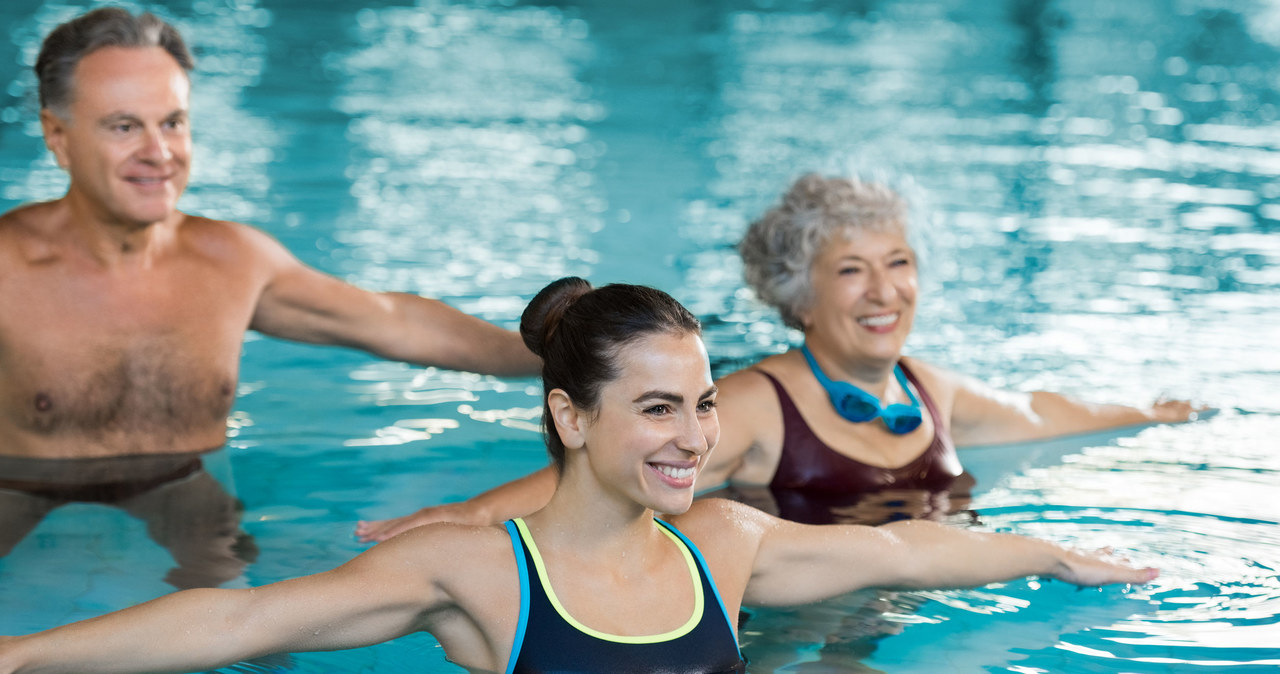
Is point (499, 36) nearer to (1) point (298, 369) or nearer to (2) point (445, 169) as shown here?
(2) point (445, 169)

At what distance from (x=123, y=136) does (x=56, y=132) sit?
0.74 ft

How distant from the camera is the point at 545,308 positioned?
3.00 metres

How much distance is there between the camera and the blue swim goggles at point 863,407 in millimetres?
4289

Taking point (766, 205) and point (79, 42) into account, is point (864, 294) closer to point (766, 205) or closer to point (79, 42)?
point (766, 205)

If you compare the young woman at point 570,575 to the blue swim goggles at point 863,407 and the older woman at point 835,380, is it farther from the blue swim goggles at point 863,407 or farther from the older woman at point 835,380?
the blue swim goggles at point 863,407

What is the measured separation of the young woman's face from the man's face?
186 centimetres

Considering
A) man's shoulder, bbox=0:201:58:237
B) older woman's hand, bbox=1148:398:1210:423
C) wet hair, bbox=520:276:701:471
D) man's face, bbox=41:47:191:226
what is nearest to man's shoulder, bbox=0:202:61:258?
man's shoulder, bbox=0:201:58:237

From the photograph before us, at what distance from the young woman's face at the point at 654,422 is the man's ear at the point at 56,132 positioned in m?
2.11

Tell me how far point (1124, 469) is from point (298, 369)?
11.2ft

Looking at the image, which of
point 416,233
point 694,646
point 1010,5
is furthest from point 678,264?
point 1010,5

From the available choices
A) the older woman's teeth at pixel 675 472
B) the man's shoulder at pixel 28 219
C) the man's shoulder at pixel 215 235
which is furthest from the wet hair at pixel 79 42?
the older woman's teeth at pixel 675 472

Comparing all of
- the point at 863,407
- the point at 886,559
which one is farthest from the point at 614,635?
the point at 863,407

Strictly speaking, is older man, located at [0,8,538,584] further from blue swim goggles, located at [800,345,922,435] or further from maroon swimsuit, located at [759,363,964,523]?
blue swim goggles, located at [800,345,922,435]

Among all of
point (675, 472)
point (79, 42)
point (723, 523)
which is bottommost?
point (723, 523)
